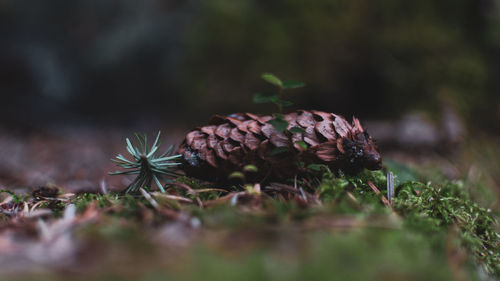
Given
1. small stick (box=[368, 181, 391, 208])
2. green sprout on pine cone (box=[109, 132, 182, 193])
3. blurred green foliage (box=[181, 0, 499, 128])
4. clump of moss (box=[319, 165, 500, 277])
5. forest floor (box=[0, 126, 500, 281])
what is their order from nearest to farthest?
forest floor (box=[0, 126, 500, 281]), clump of moss (box=[319, 165, 500, 277]), small stick (box=[368, 181, 391, 208]), green sprout on pine cone (box=[109, 132, 182, 193]), blurred green foliage (box=[181, 0, 499, 128])

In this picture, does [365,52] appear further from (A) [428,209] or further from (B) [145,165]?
(B) [145,165]

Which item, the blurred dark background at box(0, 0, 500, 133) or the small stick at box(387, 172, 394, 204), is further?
the blurred dark background at box(0, 0, 500, 133)

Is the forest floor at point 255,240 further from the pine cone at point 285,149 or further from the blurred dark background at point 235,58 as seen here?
the blurred dark background at point 235,58

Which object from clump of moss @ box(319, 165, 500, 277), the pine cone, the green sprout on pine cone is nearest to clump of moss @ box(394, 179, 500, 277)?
clump of moss @ box(319, 165, 500, 277)

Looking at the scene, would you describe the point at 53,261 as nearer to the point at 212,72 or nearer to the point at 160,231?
the point at 160,231

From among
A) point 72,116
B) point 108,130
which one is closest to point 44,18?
point 72,116

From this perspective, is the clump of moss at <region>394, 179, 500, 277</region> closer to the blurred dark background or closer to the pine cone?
the pine cone

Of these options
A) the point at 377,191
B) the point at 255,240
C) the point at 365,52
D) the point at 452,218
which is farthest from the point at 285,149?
the point at 365,52

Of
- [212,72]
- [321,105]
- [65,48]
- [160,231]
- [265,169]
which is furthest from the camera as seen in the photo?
[65,48]
